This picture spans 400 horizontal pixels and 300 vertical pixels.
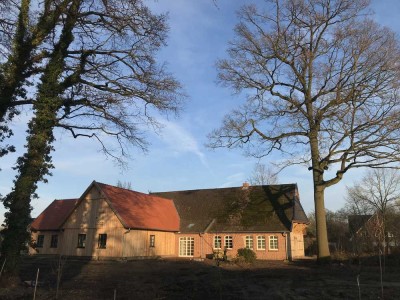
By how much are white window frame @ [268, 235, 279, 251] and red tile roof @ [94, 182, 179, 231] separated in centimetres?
906

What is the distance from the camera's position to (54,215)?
124 ft

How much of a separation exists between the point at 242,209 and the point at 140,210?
9.60m

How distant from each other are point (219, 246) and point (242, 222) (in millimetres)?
3035

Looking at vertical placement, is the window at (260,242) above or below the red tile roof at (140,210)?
below

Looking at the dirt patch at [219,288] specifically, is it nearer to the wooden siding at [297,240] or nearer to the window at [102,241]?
the window at [102,241]

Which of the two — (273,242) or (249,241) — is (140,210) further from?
(273,242)

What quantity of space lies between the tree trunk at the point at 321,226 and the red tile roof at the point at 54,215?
20.8m

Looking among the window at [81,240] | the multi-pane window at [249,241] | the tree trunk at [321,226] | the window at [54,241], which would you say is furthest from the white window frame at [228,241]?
the window at [54,241]

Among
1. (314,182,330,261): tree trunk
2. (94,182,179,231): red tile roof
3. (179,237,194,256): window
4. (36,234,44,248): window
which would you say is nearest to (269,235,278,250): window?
(179,237,194,256): window

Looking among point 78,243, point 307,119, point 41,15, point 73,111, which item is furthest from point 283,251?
point 41,15

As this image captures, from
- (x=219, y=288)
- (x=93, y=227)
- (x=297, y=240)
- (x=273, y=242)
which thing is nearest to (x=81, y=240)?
(x=93, y=227)

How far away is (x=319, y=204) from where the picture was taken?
26.0m

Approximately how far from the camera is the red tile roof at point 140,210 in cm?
3180

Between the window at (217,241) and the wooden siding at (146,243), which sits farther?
the window at (217,241)
